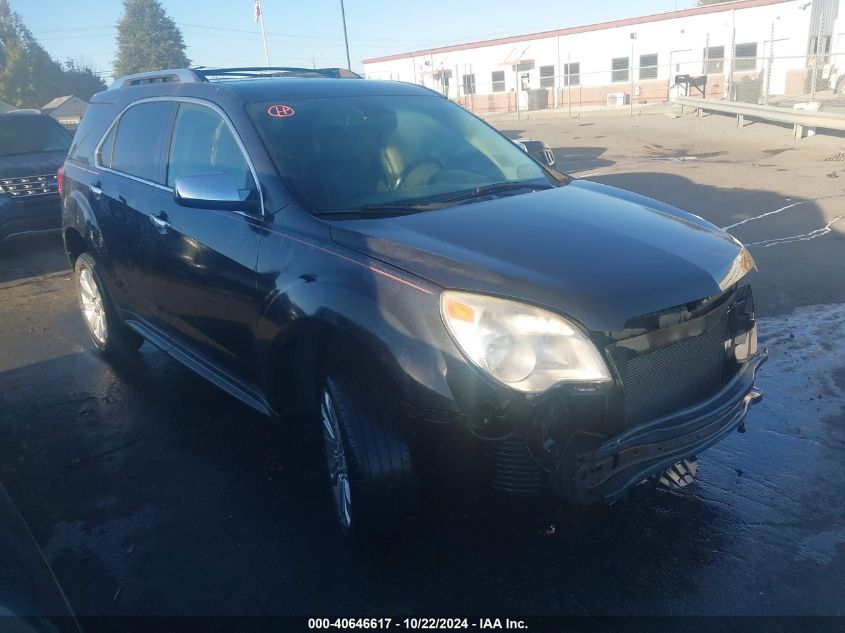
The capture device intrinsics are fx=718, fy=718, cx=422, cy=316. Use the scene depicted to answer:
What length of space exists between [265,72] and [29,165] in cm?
666

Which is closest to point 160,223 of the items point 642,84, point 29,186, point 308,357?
point 308,357

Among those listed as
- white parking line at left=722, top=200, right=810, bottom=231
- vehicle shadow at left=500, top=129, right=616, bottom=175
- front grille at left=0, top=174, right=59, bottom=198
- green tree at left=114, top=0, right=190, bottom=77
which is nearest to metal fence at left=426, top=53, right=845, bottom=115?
vehicle shadow at left=500, top=129, right=616, bottom=175

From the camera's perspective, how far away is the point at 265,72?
15.6 feet

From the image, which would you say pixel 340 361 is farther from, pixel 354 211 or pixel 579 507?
pixel 579 507

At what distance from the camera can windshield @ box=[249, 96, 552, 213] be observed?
3.37m

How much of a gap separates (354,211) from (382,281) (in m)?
0.61

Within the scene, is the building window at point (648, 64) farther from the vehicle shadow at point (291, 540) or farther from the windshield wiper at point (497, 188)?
the vehicle shadow at point (291, 540)

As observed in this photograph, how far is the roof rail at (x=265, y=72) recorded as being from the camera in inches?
173

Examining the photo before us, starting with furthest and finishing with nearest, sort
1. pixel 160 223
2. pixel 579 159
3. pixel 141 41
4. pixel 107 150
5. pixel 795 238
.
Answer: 1. pixel 141 41
2. pixel 579 159
3. pixel 795 238
4. pixel 107 150
5. pixel 160 223

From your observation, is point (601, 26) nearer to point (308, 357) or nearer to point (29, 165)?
point (29, 165)

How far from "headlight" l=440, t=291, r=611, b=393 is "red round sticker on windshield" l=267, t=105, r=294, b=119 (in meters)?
1.75

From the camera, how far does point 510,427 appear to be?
239cm

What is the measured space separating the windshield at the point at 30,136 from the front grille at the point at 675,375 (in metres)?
10.5

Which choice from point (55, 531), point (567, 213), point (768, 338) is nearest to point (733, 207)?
point (768, 338)
